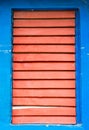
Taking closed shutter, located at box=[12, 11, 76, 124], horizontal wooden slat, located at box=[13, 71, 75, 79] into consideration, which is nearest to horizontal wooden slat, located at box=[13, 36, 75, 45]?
closed shutter, located at box=[12, 11, 76, 124]

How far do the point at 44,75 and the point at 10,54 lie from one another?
36 centimetres

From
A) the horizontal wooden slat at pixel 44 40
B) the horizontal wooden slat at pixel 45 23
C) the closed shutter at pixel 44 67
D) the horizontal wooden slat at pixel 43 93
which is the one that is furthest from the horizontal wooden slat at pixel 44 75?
the horizontal wooden slat at pixel 45 23

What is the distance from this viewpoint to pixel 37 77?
126 inches

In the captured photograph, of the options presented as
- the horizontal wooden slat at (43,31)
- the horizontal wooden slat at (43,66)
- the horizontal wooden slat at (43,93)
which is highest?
the horizontal wooden slat at (43,31)

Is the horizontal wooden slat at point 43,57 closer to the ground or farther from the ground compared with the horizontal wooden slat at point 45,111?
farther from the ground

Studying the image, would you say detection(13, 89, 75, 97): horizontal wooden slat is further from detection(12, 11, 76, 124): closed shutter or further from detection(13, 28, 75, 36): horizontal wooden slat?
detection(13, 28, 75, 36): horizontal wooden slat

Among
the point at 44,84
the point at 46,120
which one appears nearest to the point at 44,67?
the point at 44,84

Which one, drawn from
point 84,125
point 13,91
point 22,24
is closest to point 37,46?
point 22,24

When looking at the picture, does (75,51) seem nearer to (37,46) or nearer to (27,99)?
(37,46)

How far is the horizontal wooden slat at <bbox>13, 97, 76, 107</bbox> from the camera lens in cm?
318

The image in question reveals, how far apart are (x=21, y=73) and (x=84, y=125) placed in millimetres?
724

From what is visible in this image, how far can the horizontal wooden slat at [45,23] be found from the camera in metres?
3.21

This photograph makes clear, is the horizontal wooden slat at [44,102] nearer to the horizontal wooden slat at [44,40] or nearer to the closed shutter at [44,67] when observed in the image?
the closed shutter at [44,67]

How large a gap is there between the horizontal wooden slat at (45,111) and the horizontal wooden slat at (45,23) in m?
0.75
